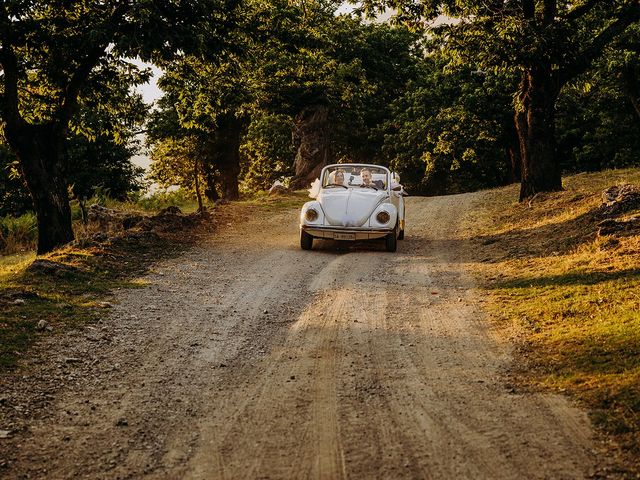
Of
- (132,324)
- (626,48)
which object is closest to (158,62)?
(132,324)

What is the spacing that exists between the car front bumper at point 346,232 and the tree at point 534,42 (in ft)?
18.8

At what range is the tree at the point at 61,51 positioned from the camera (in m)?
11.2

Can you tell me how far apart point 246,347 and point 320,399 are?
1701mm

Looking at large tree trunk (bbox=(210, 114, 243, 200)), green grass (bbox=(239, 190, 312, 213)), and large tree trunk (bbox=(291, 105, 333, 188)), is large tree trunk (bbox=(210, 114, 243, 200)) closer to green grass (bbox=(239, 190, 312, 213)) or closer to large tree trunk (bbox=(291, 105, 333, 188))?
large tree trunk (bbox=(291, 105, 333, 188))

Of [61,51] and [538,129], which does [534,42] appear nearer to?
[538,129]

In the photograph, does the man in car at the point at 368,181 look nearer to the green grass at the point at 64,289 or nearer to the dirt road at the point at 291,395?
the green grass at the point at 64,289

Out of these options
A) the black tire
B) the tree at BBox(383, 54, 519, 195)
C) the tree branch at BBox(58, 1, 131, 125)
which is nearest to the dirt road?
the black tire

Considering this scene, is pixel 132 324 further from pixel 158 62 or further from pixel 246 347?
pixel 158 62

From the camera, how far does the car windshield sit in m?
14.0

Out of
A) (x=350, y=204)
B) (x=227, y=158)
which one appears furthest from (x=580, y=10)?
(x=227, y=158)

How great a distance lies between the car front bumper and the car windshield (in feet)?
5.15

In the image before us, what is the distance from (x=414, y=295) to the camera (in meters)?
8.62

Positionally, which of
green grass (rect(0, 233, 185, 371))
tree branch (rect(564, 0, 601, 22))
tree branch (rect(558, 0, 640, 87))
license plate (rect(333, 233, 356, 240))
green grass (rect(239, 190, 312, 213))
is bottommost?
green grass (rect(0, 233, 185, 371))

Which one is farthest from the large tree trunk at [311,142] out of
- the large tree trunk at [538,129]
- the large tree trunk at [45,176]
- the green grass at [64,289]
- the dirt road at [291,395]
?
the dirt road at [291,395]
